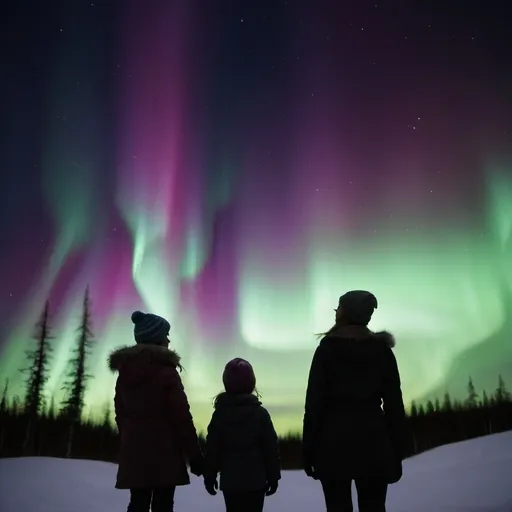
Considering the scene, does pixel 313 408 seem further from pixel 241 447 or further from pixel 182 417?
pixel 182 417

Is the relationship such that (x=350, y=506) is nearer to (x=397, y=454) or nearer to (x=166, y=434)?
(x=397, y=454)

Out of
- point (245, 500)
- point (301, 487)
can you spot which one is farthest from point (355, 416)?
point (301, 487)

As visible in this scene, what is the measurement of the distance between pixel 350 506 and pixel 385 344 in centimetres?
100

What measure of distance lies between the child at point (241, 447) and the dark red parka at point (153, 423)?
0.18 m

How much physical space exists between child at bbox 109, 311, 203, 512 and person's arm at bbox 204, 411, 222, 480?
88mm

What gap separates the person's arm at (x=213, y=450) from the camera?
4215 mm

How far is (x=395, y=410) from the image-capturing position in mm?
3826

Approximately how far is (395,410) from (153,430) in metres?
1.61

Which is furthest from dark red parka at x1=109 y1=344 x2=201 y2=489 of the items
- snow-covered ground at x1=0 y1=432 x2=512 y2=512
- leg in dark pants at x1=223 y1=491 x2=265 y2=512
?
snow-covered ground at x1=0 y1=432 x2=512 y2=512

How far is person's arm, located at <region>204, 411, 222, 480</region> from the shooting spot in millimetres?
4215

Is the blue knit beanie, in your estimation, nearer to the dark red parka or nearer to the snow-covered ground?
the dark red parka

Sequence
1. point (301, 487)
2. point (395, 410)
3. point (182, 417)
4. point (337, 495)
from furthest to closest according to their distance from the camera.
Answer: point (301, 487)
point (182, 417)
point (395, 410)
point (337, 495)

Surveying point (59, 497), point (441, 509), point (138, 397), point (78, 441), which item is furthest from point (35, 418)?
point (138, 397)

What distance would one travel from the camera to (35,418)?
61.7ft
